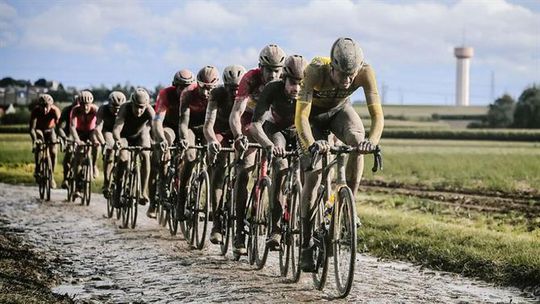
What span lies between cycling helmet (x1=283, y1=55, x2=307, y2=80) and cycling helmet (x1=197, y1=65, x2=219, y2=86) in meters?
3.62

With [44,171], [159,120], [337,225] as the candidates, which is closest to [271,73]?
[337,225]

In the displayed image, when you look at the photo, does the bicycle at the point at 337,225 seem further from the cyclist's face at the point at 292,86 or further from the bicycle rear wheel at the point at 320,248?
the cyclist's face at the point at 292,86

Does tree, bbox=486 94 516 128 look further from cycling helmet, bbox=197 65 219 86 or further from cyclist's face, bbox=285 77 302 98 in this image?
cyclist's face, bbox=285 77 302 98

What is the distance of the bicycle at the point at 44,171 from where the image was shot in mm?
22000

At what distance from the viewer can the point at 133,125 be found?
57.2ft

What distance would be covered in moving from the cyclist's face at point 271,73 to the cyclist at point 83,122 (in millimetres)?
9696

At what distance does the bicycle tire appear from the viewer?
36.3ft

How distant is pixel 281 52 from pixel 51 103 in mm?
12641

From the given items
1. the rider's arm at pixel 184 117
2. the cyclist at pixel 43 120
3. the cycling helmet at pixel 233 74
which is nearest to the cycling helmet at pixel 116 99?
the cyclist at pixel 43 120

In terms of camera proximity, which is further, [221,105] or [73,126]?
[73,126]

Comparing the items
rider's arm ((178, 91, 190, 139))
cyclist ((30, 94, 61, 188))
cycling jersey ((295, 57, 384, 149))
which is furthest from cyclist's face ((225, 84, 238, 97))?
cyclist ((30, 94, 61, 188))

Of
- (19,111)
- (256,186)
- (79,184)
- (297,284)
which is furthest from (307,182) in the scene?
(19,111)

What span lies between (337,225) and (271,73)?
2.94 m

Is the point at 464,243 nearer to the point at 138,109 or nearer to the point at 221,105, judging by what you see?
the point at 221,105
